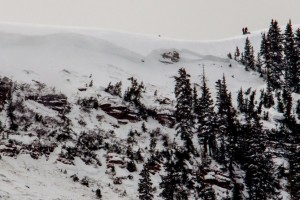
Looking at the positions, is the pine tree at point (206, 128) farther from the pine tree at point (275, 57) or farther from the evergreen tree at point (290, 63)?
the evergreen tree at point (290, 63)

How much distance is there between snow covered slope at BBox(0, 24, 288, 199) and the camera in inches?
948

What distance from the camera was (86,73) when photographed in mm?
47656

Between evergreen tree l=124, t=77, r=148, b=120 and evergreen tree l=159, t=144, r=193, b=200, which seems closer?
evergreen tree l=159, t=144, r=193, b=200

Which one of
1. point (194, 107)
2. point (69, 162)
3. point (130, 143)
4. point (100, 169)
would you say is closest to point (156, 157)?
point (130, 143)

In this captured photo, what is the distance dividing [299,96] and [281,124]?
36.6 feet

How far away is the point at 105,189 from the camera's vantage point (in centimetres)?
2630

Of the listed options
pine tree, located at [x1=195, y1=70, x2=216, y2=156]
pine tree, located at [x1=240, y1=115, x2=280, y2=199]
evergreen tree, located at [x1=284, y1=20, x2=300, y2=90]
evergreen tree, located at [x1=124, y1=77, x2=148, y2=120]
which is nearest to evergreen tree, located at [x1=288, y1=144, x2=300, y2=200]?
pine tree, located at [x1=240, y1=115, x2=280, y2=199]

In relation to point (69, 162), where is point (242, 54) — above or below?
above

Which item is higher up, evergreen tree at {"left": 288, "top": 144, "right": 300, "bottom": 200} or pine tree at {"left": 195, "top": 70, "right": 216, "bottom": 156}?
pine tree at {"left": 195, "top": 70, "right": 216, "bottom": 156}

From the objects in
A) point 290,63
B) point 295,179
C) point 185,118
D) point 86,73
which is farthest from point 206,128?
point 290,63

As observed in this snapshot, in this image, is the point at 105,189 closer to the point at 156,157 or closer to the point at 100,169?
the point at 100,169

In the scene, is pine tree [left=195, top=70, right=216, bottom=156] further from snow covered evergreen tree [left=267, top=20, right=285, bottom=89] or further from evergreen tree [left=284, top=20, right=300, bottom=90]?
evergreen tree [left=284, top=20, right=300, bottom=90]

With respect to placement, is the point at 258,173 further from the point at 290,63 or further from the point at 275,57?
the point at 275,57

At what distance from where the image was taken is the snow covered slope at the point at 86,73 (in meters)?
24.1
